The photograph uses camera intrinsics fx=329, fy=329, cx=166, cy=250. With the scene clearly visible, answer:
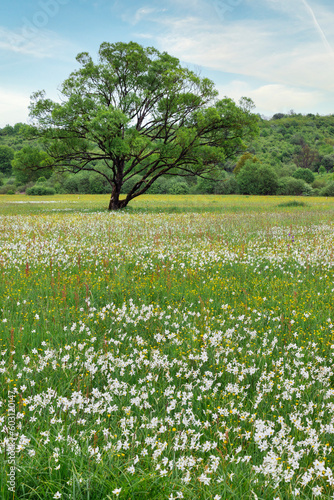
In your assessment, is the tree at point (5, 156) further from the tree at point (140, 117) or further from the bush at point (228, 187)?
the tree at point (140, 117)

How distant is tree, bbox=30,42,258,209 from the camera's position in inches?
1080

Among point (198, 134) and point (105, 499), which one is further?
point (198, 134)

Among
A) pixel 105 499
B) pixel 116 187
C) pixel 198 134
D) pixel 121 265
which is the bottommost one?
pixel 105 499

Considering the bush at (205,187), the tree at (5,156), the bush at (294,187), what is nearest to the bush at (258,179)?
the bush at (294,187)

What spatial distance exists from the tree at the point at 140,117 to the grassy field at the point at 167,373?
63.1ft

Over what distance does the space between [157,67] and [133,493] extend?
31.7 metres

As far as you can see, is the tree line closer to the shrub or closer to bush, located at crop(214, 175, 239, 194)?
bush, located at crop(214, 175, 239, 194)

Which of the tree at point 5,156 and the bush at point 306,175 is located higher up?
the tree at point 5,156

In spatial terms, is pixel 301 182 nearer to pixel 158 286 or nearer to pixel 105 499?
pixel 158 286

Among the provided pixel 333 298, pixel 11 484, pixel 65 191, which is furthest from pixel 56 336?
pixel 65 191

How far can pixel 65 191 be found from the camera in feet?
293

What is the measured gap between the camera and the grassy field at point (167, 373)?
2.22 m

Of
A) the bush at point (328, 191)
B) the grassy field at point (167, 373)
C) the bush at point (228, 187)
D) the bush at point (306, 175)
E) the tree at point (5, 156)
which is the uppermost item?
the tree at point (5, 156)

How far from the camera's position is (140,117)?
3161cm
